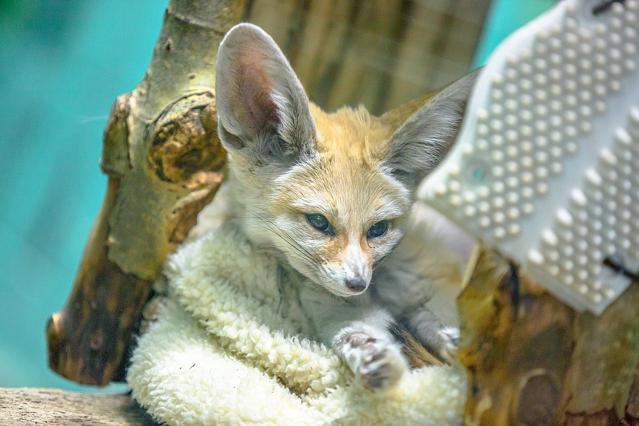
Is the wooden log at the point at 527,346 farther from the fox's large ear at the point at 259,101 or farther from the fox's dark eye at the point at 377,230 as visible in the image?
the fox's large ear at the point at 259,101

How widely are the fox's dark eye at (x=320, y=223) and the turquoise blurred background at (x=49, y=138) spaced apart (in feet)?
3.04

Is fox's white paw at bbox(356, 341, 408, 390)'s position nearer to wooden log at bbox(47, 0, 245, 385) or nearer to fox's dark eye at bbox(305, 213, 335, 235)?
fox's dark eye at bbox(305, 213, 335, 235)

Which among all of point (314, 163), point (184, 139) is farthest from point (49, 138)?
point (314, 163)

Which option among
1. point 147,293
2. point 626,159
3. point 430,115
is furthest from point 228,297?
point 626,159

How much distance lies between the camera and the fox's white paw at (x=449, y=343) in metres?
1.50

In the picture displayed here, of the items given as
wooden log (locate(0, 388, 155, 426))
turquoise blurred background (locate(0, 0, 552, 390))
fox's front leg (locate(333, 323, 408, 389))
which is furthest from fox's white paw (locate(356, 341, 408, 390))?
turquoise blurred background (locate(0, 0, 552, 390))

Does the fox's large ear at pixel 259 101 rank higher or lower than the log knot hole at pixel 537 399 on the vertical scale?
higher

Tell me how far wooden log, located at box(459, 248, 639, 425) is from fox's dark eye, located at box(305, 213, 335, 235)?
1.77 ft

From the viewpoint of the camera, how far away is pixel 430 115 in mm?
1811

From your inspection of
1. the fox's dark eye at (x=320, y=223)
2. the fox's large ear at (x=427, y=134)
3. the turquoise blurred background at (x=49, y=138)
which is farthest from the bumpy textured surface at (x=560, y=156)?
the turquoise blurred background at (x=49, y=138)

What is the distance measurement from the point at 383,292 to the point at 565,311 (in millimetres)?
729

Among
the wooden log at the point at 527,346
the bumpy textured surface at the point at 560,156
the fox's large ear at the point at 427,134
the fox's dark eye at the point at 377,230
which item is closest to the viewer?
the bumpy textured surface at the point at 560,156

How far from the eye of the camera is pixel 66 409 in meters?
1.94

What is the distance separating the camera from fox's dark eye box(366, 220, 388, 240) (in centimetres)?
188
